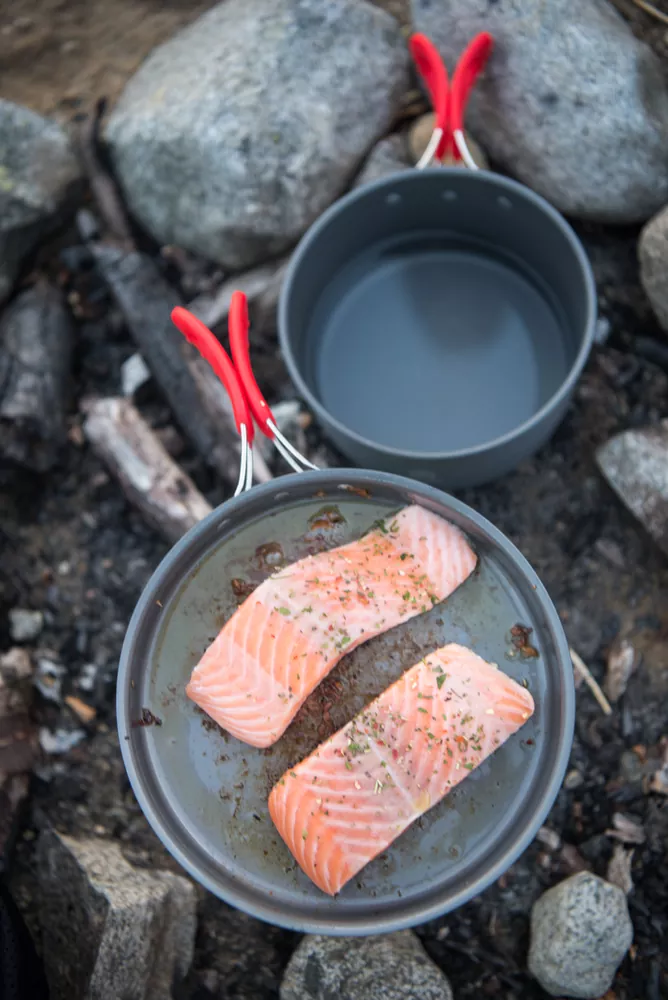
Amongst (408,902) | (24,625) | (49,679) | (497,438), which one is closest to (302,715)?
(408,902)

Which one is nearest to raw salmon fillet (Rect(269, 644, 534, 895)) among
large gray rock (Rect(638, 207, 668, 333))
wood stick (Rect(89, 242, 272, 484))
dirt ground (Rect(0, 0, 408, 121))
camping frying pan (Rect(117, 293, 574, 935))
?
camping frying pan (Rect(117, 293, 574, 935))

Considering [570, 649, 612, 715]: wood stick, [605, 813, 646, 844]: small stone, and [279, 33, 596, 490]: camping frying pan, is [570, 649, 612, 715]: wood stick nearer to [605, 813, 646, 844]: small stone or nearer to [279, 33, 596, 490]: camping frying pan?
[605, 813, 646, 844]: small stone

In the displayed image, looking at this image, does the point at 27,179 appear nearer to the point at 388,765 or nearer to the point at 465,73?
the point at 465,73

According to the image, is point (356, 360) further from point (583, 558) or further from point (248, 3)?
point (248, 3)

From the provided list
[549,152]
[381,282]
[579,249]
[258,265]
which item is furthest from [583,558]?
[258,265]

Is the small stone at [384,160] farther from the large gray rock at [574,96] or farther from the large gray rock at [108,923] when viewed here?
the large gray rock at [108,923]

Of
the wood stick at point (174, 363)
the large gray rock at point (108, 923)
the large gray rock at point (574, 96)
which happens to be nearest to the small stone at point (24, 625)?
the large gray rock at point (108, 923)
